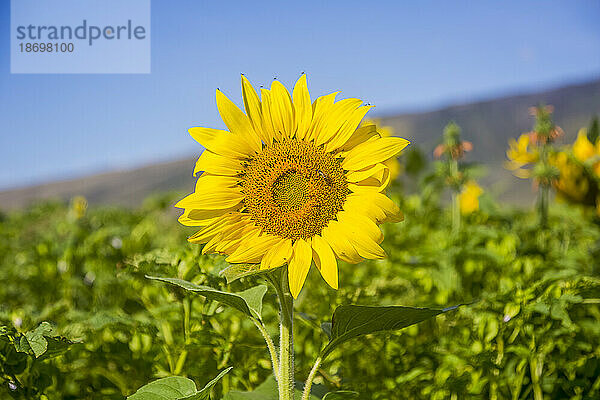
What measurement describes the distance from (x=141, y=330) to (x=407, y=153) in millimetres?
2327

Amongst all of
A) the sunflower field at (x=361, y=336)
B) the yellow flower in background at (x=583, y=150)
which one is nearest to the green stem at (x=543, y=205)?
the sunflower field at (x=361, y=336)

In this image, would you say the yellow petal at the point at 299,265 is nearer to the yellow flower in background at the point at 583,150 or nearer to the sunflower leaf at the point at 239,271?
the sunflower leaf at the point at 239,271

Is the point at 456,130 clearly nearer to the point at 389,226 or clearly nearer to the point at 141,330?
the point at 389,226

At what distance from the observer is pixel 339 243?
837 mm

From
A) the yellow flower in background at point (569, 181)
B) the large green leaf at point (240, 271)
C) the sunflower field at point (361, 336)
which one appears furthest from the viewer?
the yellow flower in background at point (569, 181)

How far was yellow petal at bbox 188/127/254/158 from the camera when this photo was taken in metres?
0.88

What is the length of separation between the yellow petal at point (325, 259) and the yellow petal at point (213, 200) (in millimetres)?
136

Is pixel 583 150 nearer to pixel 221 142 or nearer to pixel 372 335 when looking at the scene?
pixel 372 335

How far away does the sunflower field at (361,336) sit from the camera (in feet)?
3.79

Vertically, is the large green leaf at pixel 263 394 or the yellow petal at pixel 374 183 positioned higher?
the yellow petal at pixel 374 183

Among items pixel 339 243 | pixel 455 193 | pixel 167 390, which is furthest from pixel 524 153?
pixel 167 390

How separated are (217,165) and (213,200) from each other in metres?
0.06

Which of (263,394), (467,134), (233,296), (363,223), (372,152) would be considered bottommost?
(263,394)

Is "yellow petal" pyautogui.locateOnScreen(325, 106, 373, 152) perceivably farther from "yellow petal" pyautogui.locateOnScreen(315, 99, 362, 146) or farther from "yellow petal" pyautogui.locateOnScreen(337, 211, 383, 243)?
"yellow petal" pyautogui.locateOnScreen(337, 211, 383, 243)
